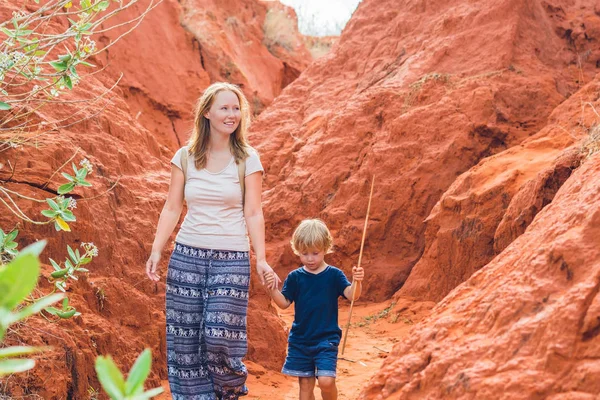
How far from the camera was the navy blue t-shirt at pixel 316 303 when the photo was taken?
3938 mm

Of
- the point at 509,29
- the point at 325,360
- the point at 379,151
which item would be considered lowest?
the point at 325,360

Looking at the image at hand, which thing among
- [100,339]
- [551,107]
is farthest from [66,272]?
[551,107]

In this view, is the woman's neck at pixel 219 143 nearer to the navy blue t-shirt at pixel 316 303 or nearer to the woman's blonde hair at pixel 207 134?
the woman's blonde hair at pixel 207 134

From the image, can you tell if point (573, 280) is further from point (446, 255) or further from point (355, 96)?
point (355, 96)

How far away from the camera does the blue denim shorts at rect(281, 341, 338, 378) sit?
153 inches

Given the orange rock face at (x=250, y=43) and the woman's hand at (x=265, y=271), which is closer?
the woman's hand at (x=265, y=271)

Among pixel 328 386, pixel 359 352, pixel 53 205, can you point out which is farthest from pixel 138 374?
pixel 359 352

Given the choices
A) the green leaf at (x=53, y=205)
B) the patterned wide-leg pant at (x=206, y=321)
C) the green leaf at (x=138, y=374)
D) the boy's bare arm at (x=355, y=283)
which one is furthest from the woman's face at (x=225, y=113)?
the green leaf at (x=138, y=374)

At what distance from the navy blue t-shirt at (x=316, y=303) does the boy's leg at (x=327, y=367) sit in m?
0.05

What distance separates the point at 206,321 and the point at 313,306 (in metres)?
0.60

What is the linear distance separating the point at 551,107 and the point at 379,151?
1.86 m

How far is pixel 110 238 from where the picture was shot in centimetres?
482

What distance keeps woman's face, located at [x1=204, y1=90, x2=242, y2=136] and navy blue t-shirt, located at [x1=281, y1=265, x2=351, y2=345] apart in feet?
2.80

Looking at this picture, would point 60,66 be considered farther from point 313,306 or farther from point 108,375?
point 108,375
